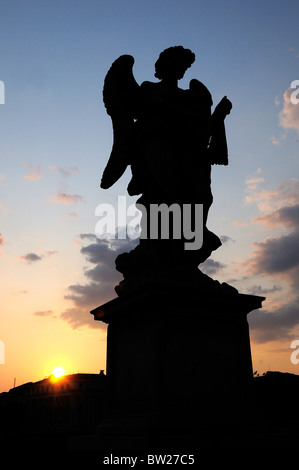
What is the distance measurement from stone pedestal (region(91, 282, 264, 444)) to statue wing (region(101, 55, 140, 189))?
2.01m

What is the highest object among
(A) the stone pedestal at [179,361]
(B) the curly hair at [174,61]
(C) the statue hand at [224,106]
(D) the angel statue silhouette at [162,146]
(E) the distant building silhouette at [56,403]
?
(B) the curly hair at [174,61]

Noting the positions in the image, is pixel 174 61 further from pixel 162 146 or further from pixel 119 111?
pixel 162 146

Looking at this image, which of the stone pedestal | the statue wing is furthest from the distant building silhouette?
the statue wing

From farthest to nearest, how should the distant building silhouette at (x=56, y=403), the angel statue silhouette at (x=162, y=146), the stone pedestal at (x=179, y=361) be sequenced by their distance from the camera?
the distant building silhouette at (x=56, y=403)
the angel statue silhouette at (x=162, y=146)
the stone pedestal at (x=179, y=361)

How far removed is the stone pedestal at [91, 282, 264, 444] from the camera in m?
4.24

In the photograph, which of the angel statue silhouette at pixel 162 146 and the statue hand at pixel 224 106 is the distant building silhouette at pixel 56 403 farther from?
the statue hand at pixel 224 106

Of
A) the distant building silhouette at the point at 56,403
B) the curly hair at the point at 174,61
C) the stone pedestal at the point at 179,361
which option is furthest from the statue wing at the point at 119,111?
the distant building silhouette at the point at 56,403

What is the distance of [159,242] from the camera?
17.9 ft

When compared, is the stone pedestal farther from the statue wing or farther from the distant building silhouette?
the distant building silhouette

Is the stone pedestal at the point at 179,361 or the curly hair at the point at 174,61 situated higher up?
the curly hair at the point at 174,61

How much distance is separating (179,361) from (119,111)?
3.70 metres

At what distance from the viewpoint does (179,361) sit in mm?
4406

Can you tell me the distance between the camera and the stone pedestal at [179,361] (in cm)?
424
